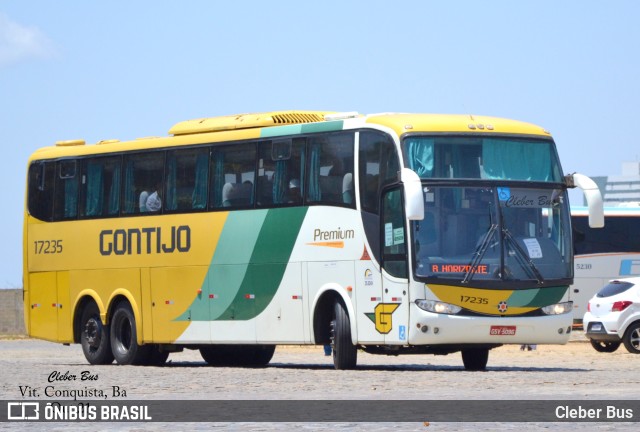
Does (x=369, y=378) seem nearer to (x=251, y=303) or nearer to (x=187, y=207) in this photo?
(x=251, y=303)

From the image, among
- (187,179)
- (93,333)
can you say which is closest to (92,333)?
(93,333)

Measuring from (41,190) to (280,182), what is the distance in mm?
7000

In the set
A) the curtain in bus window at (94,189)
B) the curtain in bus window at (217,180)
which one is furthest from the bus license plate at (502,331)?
the curtain in bus window at (94,189)

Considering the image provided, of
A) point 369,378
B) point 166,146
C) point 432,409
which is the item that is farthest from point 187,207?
point 432,409

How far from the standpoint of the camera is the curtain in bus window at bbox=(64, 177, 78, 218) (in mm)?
30422

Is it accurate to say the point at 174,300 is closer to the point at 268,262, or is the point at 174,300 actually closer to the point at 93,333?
the point at 93,333

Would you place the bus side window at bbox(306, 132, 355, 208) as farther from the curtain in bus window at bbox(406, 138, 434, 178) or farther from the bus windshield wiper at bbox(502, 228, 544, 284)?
the bus windshield wiper at bbox(502, 228, 544, 284)

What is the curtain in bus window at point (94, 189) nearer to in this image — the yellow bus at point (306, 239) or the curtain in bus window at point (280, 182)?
the yellow bus at point (306, 239)

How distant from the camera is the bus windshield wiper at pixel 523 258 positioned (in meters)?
23.8

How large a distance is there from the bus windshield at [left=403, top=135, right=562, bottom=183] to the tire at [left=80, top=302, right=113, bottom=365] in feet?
27.9

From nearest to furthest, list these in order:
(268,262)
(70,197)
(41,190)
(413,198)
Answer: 1. (413,198)
2. (268,262)
3. (70,197)
4. (41,190)

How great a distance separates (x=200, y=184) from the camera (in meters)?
27.8

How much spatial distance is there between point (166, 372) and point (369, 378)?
437cm

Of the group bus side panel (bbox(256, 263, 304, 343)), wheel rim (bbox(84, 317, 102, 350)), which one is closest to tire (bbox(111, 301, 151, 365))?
wheel rim (bbox(84, 317, 102, 350))
